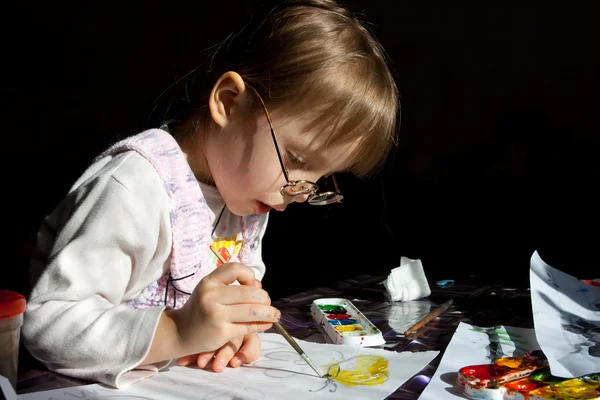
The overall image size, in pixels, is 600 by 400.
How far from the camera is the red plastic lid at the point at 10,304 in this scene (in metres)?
0.65

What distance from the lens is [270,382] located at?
778 millimetres

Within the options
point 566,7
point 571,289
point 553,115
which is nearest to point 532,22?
point 566,7

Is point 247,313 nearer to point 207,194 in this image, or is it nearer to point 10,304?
point 10,304

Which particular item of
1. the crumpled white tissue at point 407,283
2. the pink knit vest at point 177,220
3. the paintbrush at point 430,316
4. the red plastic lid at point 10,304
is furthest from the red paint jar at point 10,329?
the crumpled white tissue at point 407,283

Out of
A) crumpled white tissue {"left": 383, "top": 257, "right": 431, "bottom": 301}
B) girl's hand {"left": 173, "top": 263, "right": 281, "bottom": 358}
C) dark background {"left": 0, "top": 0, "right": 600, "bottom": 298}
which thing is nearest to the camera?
girl's hand {"left": 173, "top": 263, "right": 281, "bottom": 358}

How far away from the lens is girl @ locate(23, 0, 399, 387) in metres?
0.76

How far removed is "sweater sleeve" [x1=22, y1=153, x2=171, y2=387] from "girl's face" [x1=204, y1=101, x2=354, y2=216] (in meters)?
0.14

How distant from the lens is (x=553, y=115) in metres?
3.65

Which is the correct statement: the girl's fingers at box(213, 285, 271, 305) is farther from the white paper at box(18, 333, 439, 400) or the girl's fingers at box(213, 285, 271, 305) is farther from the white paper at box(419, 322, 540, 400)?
the white paper at box(419, 322, 540, 400)

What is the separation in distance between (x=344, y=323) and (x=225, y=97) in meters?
0.40

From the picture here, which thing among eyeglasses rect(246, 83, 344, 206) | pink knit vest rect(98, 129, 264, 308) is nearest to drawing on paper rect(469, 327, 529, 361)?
eyeglasses rect(246, 83, 344, 206)

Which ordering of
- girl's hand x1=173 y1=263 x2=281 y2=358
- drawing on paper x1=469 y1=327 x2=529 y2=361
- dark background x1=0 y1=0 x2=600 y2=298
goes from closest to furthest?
girl's hand x1=173 y1=263 x2=281 y2=358, drawing on paper x1=469 y1=327 x2=529 y2=361, dark background x1=0 y1=0 x2=600 y2=298

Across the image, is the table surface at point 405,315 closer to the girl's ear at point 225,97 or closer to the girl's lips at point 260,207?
the girl's lips at point 260,207

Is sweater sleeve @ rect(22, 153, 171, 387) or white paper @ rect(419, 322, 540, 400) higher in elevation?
sweater sleeve @ rect(22, 153, 171, 387)
